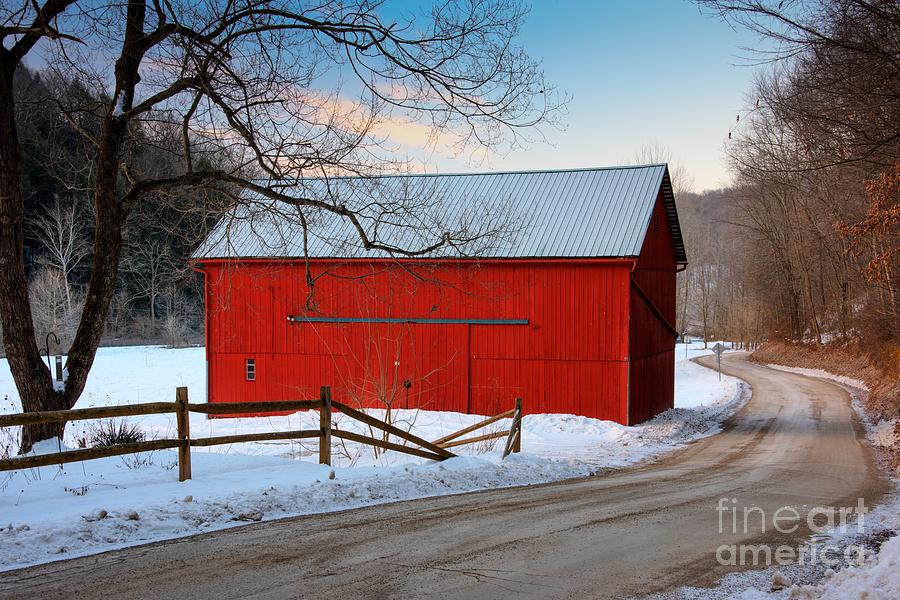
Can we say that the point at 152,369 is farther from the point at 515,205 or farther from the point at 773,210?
the point at 773,210

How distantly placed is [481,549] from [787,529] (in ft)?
10.9

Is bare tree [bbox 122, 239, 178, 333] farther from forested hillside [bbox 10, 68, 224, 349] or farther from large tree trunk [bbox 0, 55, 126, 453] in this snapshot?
large tree trunk [bbox 0, 55, 126, 453]

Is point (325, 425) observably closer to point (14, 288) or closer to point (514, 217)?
point (14, 288)

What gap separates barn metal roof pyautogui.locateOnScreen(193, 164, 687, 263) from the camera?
1927 centimetres

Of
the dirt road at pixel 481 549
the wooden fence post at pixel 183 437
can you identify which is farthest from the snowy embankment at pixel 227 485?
the dirt road at pixel 481 549

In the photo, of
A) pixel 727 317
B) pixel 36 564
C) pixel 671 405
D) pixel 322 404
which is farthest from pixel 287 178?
pixel 727 317

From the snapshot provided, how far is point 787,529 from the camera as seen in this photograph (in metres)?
7.50

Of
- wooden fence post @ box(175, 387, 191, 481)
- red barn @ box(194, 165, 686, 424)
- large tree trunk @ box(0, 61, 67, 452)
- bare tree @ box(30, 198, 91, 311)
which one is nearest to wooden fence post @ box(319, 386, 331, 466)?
wooden fence post @ box(175, 387, 191, 481)

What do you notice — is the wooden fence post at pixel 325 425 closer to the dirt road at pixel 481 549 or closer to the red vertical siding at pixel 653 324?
the dirt road at pixel 481 549

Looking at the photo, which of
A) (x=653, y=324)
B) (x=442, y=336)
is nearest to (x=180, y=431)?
(x=442, y=336)

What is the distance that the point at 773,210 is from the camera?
49.7 metres

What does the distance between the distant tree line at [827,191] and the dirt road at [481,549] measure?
5.00m

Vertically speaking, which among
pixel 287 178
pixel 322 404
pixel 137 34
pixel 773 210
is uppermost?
pixel 773 210

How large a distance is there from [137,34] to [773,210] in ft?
156
